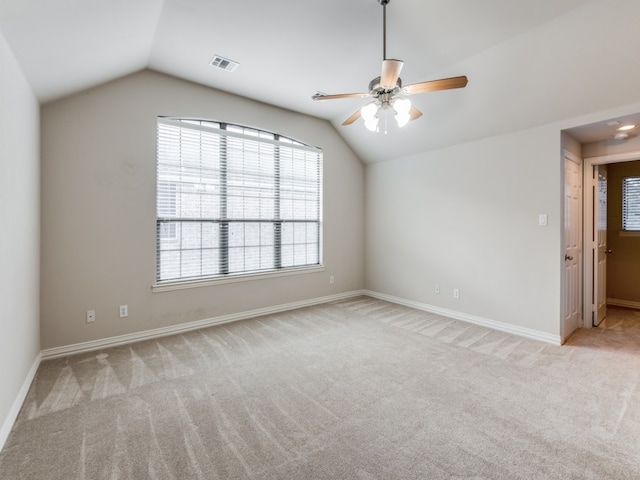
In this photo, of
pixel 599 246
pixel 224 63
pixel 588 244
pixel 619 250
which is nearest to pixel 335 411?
pixel 224 63

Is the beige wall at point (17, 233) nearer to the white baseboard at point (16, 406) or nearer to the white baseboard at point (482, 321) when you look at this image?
the white baseboard at point (16, 406)

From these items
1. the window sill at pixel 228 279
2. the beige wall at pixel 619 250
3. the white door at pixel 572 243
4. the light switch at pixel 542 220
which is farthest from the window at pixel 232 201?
the beige wall at pixel 619 250

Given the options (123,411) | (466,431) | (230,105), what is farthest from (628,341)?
(230,105)

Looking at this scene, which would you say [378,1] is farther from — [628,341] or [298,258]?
[628,341]

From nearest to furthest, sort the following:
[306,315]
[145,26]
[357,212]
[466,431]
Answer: [466,431], [145,26], [306,315], [357,212]

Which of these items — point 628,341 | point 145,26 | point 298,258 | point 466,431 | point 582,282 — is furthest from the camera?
point 298,258

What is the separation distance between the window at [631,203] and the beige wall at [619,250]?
0.05m

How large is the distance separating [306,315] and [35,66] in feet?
12.6

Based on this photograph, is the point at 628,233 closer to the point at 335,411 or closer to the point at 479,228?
the point at 479,228

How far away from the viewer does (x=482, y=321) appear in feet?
13.2

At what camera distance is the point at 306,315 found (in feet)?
14.6

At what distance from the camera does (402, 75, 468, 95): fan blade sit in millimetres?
2076

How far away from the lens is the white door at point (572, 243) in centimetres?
354

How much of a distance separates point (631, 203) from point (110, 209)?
7636 mm
